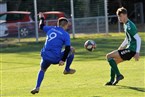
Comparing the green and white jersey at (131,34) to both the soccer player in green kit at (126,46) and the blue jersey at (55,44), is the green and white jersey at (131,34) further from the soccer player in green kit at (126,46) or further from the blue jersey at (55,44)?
the blue jersey at (55,44)

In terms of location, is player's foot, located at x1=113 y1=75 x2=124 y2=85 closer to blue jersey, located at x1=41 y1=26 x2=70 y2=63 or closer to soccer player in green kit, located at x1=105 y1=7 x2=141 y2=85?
soccer player in green kit, located at x1=105 y1=7 x2=141 y2=85

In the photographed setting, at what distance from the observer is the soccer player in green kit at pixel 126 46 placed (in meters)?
11.7

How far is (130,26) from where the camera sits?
38.7 feet

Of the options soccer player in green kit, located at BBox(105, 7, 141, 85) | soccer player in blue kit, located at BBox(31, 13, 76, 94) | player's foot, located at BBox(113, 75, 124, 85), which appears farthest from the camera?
player's foot, located at BBox(113, 75, 124, 85)

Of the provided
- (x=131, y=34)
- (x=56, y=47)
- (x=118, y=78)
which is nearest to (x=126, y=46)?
(x=131, y=34)

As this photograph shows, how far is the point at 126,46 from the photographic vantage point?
12180 mm

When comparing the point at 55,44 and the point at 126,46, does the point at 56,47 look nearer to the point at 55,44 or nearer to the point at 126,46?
the point at 55,44

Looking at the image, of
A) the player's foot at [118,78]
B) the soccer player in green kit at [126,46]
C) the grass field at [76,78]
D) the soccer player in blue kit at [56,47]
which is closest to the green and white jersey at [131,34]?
A: the soccer player in green kit at [126,46]

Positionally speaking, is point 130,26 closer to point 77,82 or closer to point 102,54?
point 77,82

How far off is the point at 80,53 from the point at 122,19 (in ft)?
35.1

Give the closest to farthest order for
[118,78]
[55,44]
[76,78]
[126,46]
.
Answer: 1. [55,44]
2. [118,78]
3. [126,46]
4. [76,78]

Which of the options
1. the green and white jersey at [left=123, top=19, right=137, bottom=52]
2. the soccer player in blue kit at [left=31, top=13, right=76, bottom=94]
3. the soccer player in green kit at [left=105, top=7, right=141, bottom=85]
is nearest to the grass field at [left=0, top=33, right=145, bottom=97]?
the soccer player in green kit at [left=105, top=7, right=141, bottom=85]

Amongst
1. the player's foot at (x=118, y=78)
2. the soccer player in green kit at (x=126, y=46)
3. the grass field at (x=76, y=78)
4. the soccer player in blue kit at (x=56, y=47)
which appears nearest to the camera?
the soccer player in blue kit at (x=56, y=47)

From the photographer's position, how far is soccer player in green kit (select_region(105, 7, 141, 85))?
1172cm
